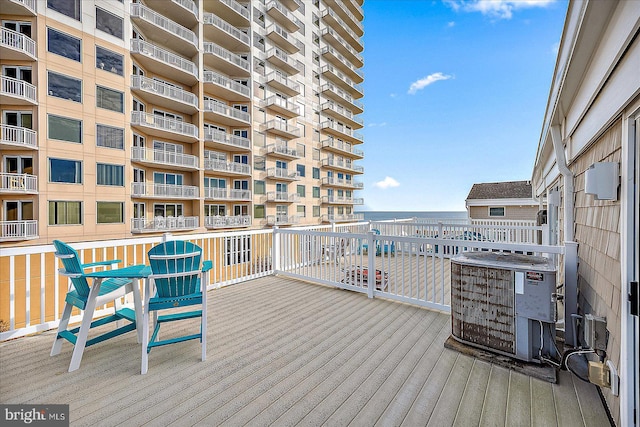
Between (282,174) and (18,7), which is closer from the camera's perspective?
(18,7)

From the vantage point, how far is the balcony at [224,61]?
50.2 feet

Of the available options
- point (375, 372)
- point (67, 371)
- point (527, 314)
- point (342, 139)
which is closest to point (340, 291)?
point (375, 372)

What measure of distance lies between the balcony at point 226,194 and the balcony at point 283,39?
11131 millimetres

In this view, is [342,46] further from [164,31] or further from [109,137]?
[109,137]

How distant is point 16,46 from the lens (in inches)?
388

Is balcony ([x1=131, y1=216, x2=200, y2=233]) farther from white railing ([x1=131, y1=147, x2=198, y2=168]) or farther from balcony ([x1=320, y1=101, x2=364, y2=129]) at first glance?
balcony ([x1=320, y1=101, x2=364, y2=129])

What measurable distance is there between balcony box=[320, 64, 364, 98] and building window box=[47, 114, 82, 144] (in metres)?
18.0

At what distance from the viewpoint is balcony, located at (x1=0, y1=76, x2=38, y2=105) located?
9.86 meters

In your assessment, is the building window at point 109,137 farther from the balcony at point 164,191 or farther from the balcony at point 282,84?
the balcony at point 282,84

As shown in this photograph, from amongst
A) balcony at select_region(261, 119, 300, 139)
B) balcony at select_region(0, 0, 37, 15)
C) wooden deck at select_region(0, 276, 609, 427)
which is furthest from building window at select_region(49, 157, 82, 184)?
wooden deck at select_region(0, 276, 609, 427)

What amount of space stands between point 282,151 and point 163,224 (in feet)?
30.6

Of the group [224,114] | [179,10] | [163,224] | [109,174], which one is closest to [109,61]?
[179,10]

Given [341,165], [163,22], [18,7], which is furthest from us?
[341,165]

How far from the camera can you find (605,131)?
2.00 meters
